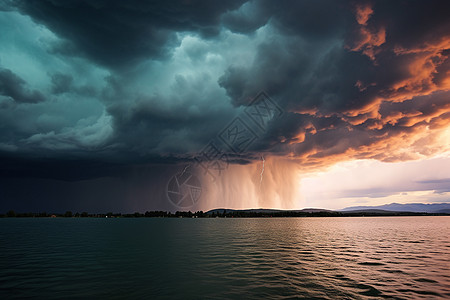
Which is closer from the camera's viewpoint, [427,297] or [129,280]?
[427,297]

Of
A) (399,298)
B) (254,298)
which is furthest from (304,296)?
(399,298)

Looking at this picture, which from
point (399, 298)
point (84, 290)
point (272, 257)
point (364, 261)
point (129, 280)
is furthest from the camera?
point (272, 257)

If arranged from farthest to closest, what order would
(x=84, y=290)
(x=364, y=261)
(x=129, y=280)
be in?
(x=364, y=261) → (x=129, y=280) → (x=84, y=290)

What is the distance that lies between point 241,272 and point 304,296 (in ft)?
34.2

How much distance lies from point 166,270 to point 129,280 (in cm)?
574

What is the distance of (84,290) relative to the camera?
23.4 m

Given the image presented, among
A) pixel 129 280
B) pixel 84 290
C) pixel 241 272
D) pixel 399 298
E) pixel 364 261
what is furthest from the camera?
pixel 364 261

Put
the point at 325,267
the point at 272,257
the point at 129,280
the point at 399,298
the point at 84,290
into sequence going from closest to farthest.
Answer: the point at 399,298
the point at 84,290
the point at 129,280
the point at 325,267
the point at 272,257

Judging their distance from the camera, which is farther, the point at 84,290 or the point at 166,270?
the point at 166,270

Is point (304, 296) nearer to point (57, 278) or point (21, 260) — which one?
point (57, 278)

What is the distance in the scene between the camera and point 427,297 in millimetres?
21031

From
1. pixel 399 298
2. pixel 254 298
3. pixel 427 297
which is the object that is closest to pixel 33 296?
pixel 254 298

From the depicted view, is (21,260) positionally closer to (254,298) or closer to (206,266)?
(206,266)

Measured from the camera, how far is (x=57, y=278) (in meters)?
28.0
